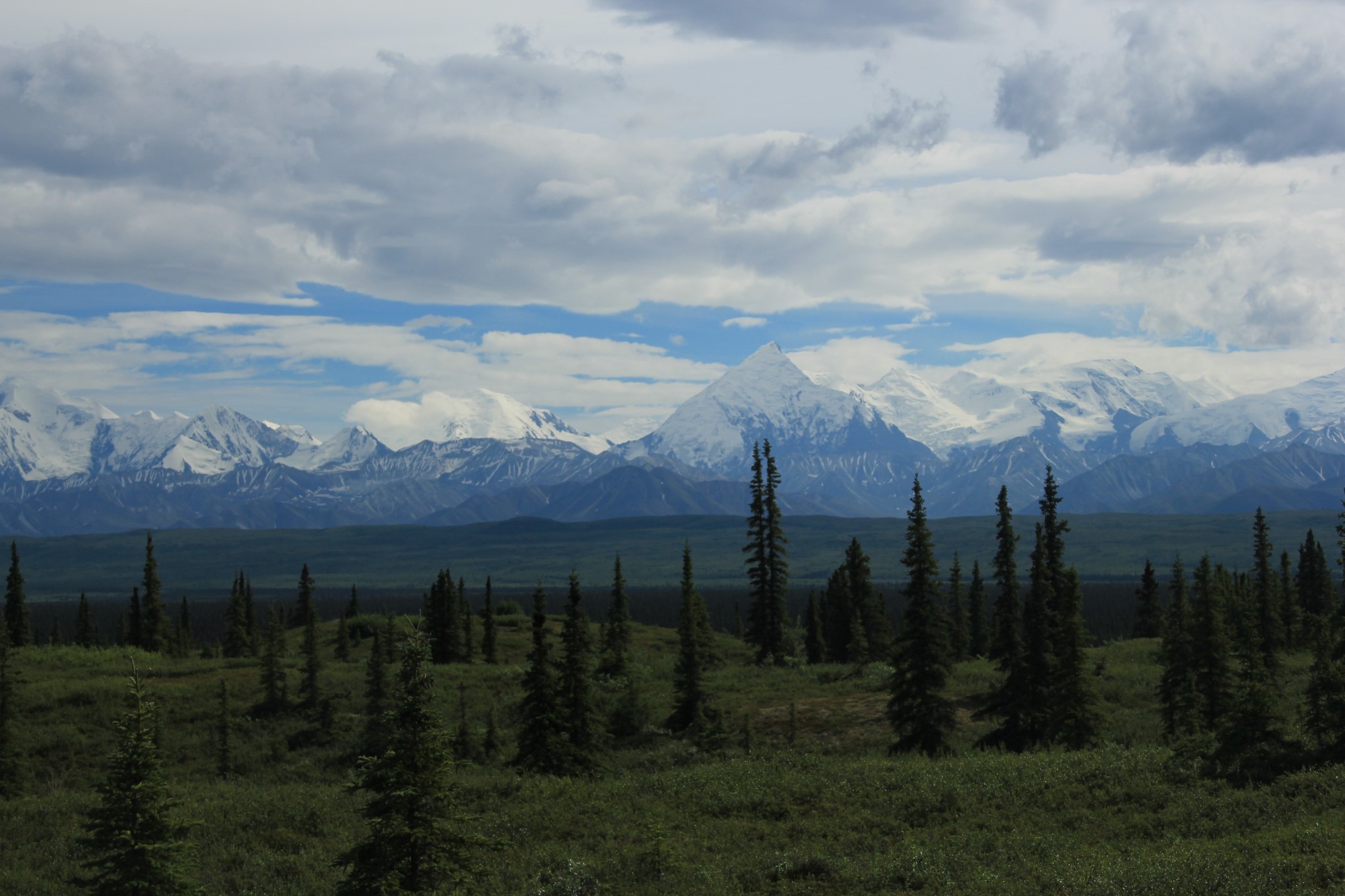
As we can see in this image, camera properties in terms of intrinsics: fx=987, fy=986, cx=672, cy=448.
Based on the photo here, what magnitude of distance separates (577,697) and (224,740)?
18075 mm

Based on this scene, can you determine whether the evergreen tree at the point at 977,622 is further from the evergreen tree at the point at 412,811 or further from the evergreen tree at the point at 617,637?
the evergreen tree at the point at 412,811

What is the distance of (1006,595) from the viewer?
4359cm

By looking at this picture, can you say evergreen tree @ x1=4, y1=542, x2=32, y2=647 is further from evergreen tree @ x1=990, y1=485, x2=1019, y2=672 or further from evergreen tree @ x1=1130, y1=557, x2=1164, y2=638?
evergreen tree @ x1=1130, y1=557, x2=1164, y2=638

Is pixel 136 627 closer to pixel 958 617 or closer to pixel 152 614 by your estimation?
pixel 152 614

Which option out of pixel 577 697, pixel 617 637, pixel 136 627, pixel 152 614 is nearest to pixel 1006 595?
pixel 577 697

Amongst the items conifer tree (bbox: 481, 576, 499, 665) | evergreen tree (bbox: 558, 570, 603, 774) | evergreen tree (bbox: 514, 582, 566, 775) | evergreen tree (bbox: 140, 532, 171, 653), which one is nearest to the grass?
evergreen tree (bbox: 558, 570, 603, 774)

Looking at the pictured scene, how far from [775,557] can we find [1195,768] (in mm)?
43594

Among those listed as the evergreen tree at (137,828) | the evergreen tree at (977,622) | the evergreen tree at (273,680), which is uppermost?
the evergreen tree at (137,828)

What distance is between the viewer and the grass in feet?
61.9

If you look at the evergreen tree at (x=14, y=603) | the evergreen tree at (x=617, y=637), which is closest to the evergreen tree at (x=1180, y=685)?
the evergreen tree at (x=617, y=637)

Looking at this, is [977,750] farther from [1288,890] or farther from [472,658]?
A: [472,658]

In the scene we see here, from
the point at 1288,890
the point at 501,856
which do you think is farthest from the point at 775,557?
the point at 1288,890

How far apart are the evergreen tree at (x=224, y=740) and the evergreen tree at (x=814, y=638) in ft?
139

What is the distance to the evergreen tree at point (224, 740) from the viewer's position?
1721 inches
